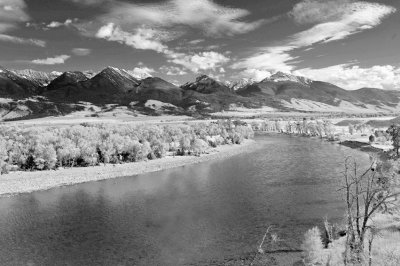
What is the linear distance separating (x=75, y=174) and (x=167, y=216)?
191 ft

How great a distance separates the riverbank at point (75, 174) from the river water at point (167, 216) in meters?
6.20

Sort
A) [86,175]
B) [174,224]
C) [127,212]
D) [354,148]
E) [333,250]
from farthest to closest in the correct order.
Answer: [354,148], [86,175], [127,212], [174,224], [333,250]

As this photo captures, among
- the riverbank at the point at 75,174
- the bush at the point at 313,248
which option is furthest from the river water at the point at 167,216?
the riverbank at the point at 75,174

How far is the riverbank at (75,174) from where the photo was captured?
108 metres

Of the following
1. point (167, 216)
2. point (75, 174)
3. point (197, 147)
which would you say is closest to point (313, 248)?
point (167, 216)

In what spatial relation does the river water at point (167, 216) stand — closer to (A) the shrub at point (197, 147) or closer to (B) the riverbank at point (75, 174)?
(B) the riverbank at point (75, 174)

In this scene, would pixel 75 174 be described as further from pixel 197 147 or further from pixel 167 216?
pixel 197 147

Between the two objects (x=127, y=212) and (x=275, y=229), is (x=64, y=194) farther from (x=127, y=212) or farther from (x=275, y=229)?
(x=275, y=229)

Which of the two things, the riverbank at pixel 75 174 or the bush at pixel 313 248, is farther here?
the riverbank at pixel 75 174

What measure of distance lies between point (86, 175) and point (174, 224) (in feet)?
199

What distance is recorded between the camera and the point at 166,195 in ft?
316

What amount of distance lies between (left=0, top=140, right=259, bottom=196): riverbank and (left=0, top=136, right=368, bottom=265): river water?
20.3 ft

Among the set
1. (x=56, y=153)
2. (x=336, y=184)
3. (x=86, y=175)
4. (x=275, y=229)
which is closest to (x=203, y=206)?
(x=275, y=229)

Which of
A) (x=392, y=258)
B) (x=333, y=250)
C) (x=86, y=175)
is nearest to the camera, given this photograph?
(x=392, y=258)
